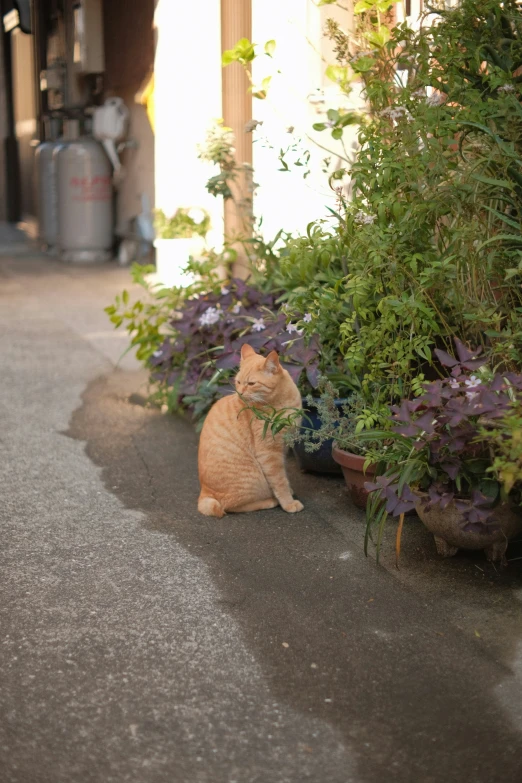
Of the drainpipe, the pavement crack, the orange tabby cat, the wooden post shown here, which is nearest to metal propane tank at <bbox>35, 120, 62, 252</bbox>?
the drainpipe

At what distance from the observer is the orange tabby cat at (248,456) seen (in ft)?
12.3

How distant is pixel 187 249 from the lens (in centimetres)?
613

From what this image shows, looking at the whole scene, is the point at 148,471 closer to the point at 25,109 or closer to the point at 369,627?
the point at 369,627

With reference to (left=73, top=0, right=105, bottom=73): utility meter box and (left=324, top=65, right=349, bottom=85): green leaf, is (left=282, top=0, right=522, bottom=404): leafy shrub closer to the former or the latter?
(left=324, top=65, right=349, bottom=85): green leaf

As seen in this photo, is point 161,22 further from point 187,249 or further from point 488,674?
point 488,674

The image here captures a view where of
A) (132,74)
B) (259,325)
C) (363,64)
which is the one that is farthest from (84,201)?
(363,64)

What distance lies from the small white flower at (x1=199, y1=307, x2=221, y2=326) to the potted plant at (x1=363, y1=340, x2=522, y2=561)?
1841 millimetres

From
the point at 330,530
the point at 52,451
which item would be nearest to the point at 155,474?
the point at 52,451

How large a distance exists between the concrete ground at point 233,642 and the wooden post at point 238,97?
2063 millimetres

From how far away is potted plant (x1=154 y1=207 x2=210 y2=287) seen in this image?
611 centimetres

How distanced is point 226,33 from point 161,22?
2.13 feet

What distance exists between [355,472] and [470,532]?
2.25 ft

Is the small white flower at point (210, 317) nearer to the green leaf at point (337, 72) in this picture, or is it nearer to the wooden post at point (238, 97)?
the wooden post at point (238, 97)

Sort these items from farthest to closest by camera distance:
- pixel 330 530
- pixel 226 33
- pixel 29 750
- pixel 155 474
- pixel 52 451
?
pixel 226 33, pixel 52 451, pixel 155 474, pixel 330 530, pixel 29 750
